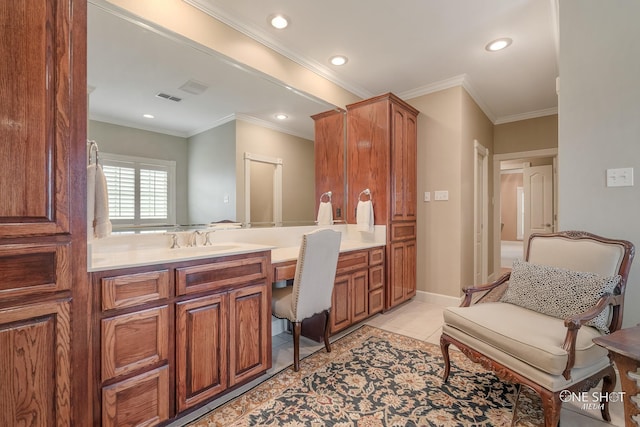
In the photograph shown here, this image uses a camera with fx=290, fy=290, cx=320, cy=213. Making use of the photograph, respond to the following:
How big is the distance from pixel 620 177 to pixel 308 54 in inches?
102

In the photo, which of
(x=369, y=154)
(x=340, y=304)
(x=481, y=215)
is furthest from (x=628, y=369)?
(x=481, y=215)

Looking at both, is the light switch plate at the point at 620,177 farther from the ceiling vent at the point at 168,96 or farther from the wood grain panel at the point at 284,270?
the ceiling vent at the point at 168,96

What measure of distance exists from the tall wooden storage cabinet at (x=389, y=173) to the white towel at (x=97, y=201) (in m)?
2.43

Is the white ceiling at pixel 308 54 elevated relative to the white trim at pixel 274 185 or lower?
elevated

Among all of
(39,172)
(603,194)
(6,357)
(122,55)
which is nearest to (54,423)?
(6,357)

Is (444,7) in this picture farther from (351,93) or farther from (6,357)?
(6,357)

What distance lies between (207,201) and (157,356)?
1.13m

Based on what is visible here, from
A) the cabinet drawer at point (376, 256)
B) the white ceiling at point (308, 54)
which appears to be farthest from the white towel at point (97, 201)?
the cabinet drawer at point (376, 256)

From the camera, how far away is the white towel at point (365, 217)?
10.2 feet

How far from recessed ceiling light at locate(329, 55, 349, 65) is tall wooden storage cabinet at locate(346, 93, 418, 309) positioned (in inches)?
19.6

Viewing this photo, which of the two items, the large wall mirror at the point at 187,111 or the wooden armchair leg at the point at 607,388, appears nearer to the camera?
the wooden armchair leg at the point at 607,388

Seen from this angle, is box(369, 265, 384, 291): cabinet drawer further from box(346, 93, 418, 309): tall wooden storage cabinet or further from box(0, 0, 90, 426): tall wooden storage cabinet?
box(0, 0, 90, 426): tall wooden storage cabinet

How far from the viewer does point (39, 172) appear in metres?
1.10

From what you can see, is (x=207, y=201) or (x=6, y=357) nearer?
(x=6, y=357)
